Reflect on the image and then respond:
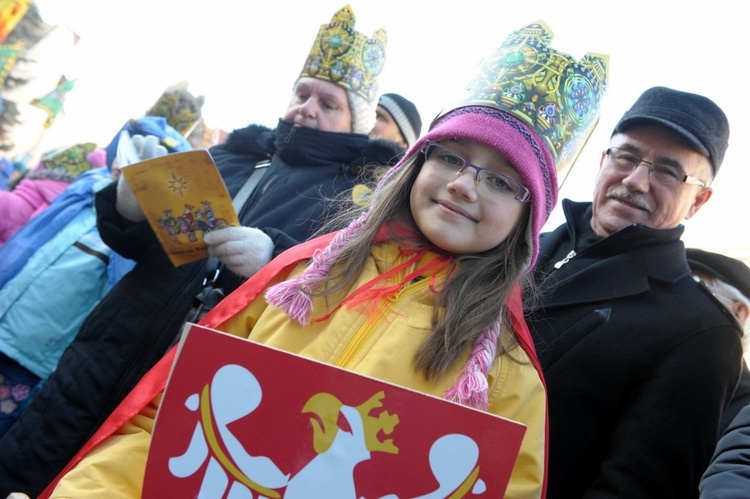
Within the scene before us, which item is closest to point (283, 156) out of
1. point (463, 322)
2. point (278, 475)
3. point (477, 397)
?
point (463, 322)

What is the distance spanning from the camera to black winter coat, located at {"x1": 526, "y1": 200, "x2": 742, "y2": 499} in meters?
1.74

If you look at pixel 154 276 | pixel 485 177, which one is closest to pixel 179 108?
pixel 154 276

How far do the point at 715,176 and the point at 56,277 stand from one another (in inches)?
98.0

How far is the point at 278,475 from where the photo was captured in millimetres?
1090

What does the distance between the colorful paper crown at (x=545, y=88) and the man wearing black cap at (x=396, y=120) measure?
5.66 feet

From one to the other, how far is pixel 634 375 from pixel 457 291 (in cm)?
64

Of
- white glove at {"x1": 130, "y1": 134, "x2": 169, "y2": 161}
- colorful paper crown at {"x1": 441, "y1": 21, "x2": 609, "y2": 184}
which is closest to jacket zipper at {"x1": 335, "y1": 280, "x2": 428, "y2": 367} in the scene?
colorful paper crown at {"x1": 441, "y1": 21, "x2": 609, "y2": 184}

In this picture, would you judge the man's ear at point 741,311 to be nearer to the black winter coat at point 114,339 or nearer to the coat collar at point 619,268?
the coat collar at point 619,268

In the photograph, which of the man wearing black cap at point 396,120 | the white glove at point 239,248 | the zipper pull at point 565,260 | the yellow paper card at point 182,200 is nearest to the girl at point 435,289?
the white glove at point 239,248

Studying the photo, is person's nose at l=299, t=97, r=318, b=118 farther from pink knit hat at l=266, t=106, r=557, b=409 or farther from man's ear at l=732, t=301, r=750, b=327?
man's ear at l=732, t=301, r=750, b=327

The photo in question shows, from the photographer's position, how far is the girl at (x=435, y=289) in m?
1.47

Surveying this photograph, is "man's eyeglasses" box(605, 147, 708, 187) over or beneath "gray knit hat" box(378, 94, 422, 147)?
over

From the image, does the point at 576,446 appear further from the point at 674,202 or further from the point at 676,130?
the point at 676,130

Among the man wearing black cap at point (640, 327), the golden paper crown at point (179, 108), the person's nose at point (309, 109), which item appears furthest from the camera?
the golden paper crown at point (179, 108)
